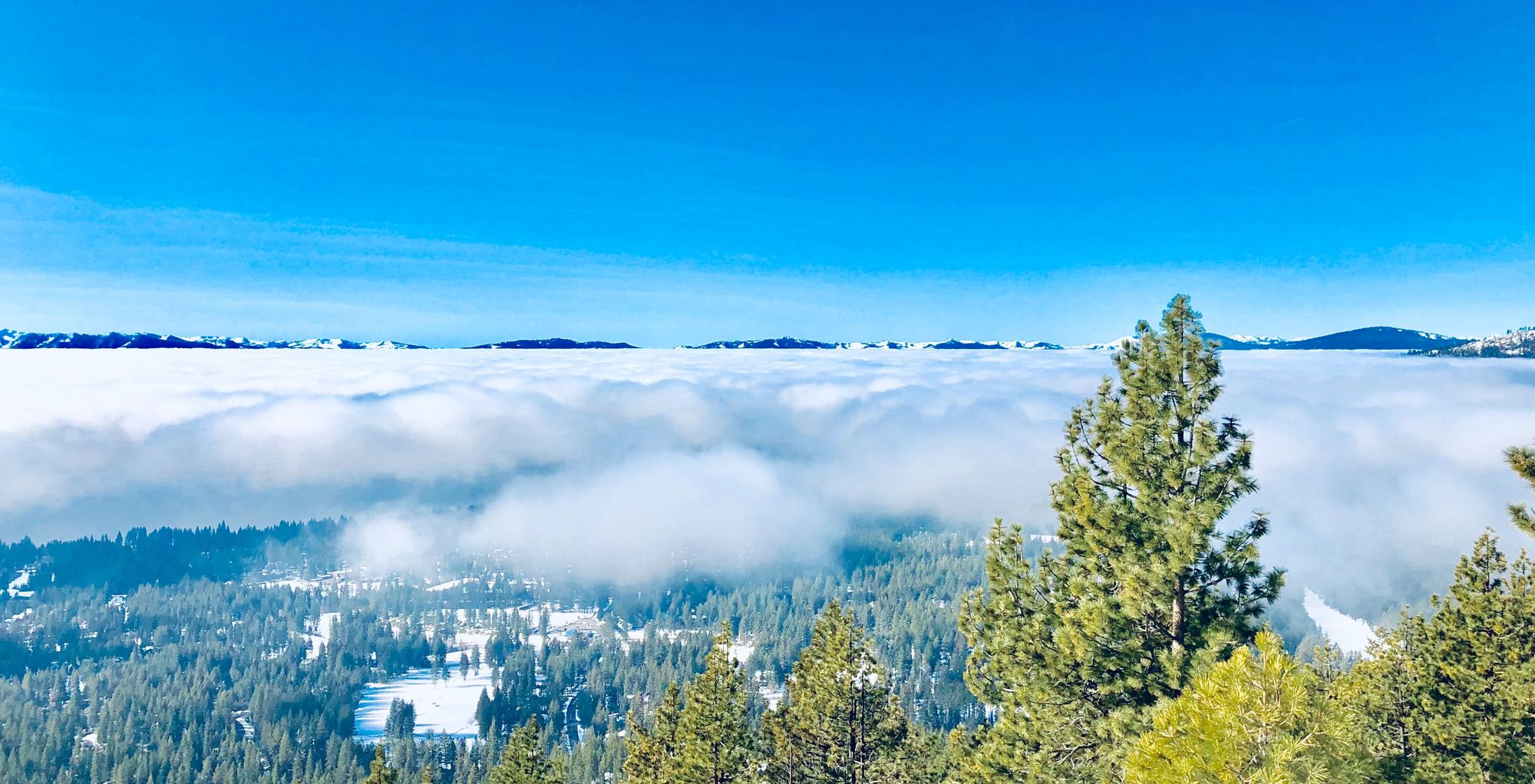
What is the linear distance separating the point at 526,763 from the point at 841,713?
1726 centimetres

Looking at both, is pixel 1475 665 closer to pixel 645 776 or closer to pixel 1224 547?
pixel 1224 547

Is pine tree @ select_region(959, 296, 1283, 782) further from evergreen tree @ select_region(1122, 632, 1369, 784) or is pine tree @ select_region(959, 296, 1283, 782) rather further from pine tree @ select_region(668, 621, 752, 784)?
pine tree @ select_region(668, 621, 752, 784)

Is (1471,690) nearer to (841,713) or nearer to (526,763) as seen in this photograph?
(841,713)

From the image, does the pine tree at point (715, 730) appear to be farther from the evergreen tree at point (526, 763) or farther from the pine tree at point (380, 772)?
the pine tree at point (380, 772)

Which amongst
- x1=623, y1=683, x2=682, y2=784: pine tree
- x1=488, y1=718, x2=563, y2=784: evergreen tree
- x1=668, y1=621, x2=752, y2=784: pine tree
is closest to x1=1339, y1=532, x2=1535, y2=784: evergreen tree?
x1=668, y1=621, x2=752, y2=784: pine tree

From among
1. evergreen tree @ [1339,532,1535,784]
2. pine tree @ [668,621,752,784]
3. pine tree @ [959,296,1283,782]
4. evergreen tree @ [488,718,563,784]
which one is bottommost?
evergreen tree @ [488,718,563,784]

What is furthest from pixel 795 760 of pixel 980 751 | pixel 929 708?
pixel 929 708

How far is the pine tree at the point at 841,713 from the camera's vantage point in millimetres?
32125

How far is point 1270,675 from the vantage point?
28.8 ft

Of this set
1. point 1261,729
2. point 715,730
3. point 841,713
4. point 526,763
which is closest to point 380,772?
point 526,763

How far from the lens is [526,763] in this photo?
121 feet

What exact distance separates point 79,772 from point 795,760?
714ft

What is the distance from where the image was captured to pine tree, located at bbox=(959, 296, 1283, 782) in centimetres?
1512

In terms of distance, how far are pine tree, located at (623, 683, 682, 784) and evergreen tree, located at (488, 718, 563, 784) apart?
4.40 meters
